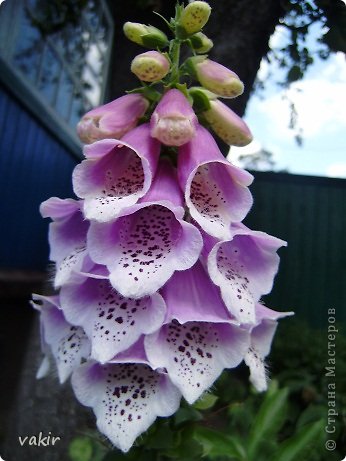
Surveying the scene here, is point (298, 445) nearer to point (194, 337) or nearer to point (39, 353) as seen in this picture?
point (194, 337)

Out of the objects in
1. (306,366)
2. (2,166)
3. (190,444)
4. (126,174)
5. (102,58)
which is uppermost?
(126,174)

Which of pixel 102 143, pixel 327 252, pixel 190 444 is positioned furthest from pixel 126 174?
pixel 327 252

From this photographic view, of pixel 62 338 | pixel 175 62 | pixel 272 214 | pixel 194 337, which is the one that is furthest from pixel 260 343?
pixel 272 214

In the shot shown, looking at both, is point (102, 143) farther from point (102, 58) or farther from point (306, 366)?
point (306, 366)

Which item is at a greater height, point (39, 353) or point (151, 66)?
point (151, 66)

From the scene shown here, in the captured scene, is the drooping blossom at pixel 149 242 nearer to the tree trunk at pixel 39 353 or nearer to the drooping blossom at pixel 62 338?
the drooping blossom at pixel 62 338

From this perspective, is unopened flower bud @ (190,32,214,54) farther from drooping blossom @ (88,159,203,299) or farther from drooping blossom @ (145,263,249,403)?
drooping blossom @ (145,263,249,403)
